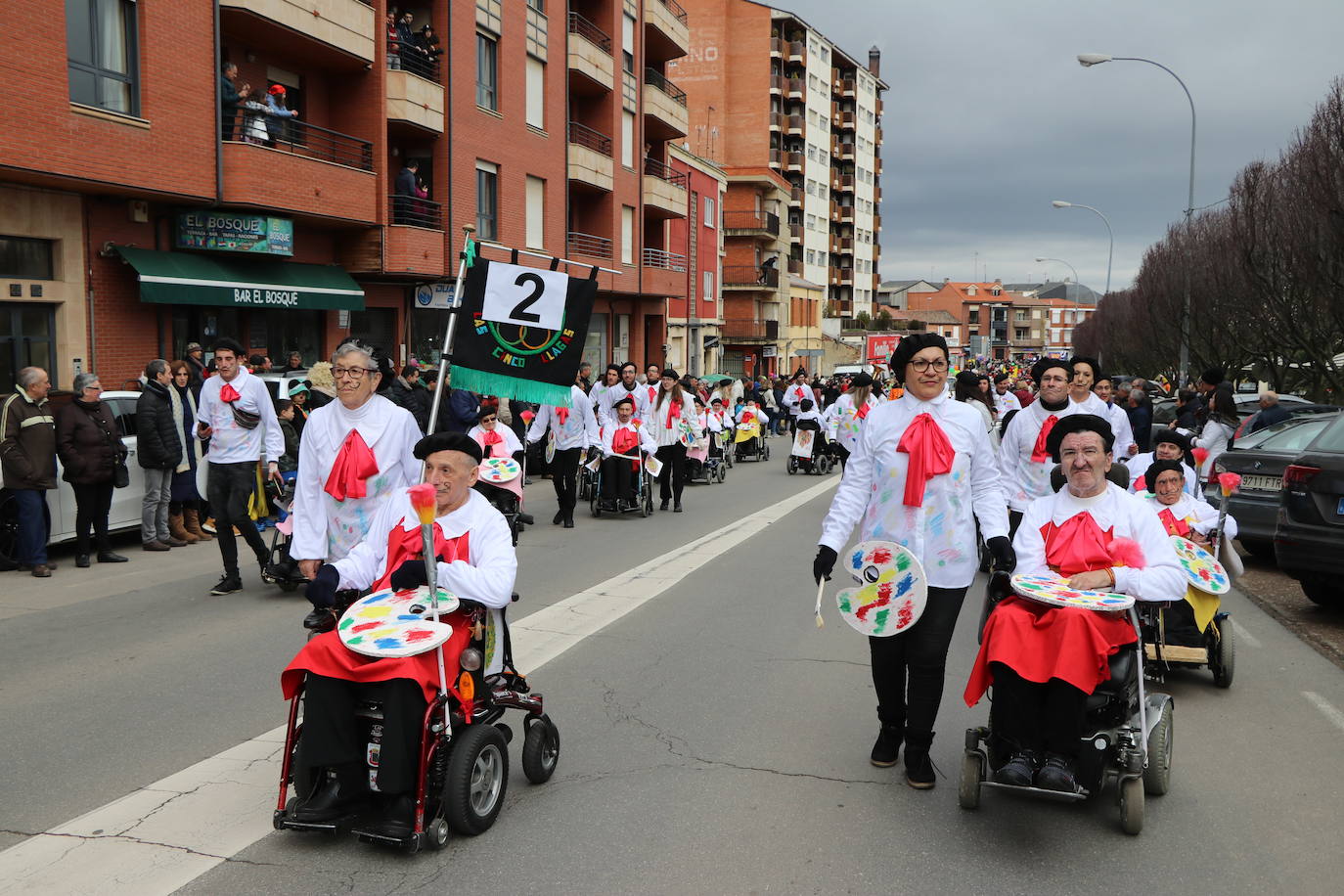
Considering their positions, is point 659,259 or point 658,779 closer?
point 658,779

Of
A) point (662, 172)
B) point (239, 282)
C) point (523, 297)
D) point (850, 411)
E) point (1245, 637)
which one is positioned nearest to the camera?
point (523, 297)

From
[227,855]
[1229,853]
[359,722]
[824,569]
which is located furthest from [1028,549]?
[227,855]

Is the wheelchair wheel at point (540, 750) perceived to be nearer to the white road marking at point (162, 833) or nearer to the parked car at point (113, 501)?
the white road marking at point (162, 833)

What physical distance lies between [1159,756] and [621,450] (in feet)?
35.5

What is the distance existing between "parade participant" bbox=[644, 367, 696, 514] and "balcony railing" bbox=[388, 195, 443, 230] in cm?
1096

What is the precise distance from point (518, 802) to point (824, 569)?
162 centimetres

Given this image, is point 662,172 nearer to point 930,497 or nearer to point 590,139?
point 590,139

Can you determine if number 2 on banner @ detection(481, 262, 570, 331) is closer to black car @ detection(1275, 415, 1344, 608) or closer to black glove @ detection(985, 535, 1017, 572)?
black glove @ detection(985, 535, 1017, 572)

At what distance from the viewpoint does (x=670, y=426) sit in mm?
15844

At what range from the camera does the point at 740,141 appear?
75.9 metres

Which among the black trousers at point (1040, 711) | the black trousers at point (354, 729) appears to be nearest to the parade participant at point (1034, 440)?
the black trousers at point (1040, 711)

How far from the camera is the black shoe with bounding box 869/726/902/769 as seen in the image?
5.43 metres

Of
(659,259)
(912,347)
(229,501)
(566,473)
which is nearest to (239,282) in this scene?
(566,473)

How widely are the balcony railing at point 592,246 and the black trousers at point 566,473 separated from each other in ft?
71.3
